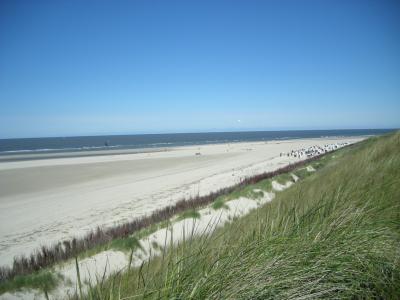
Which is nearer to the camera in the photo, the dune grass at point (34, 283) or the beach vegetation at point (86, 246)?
the dune grass at point (34, 283)

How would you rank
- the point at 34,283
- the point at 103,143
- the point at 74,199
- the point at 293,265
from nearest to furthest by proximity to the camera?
the point at 293,265 → the point at 34,283 → the point at 74,199 → the point at 103,143

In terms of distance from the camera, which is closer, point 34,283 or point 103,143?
point 34,283

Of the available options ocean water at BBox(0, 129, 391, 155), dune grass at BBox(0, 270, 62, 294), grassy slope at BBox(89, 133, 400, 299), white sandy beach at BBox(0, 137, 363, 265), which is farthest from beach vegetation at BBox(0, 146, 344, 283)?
ocean water at BBox(0, 129, 391, 155)

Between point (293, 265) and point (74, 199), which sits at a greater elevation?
point (293, 265)

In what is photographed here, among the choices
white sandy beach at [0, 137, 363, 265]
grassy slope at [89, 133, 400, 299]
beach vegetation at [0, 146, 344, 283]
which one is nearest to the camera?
grassy slope at [89, 133, 400, 299]

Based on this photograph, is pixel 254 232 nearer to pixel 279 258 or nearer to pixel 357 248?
pixel 279 258

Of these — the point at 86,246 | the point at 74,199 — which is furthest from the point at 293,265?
the point at 74,199

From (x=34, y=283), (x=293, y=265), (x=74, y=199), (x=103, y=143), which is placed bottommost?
(x=74, y=199)

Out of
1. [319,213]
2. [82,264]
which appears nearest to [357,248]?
[319,213]

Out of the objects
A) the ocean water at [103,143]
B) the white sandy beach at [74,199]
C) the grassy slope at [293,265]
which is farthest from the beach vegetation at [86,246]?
the ocean water at [103,143]

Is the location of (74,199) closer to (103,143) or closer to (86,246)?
(86,246)

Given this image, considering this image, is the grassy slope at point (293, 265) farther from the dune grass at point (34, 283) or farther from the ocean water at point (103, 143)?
the ocean water at point (103, 143)

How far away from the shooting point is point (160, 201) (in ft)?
42.9

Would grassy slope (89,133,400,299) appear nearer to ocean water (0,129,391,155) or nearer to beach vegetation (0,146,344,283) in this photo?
beach vegetation (0,146,344,283)
